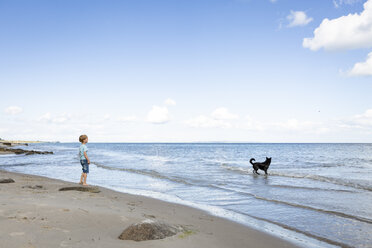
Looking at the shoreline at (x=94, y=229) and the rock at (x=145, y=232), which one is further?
the rock at (x=145, y=232)

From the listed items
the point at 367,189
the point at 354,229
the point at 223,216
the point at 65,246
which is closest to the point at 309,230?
the point at 354,229

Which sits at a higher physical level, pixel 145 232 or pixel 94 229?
pixel 145 232

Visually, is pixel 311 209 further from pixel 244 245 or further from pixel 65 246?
pixel 65 246

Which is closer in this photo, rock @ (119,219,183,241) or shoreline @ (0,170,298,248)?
shoreline @ (0,170,298,248)

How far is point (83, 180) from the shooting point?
11.7m

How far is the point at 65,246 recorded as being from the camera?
3797 millimetres

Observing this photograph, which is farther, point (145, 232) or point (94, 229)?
point (94, 229)

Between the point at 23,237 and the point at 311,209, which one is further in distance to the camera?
the point at 311,209

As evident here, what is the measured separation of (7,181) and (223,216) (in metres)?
8.71

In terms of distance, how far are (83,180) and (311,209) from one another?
9096 mm

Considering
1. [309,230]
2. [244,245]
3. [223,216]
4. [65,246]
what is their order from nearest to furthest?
[65,246], [244,245], [309,230], [223,216]

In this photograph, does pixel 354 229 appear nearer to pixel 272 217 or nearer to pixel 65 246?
pixel 272 217

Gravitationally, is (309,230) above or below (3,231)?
below

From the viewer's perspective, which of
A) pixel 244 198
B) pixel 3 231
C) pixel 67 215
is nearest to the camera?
pixel 3 231
